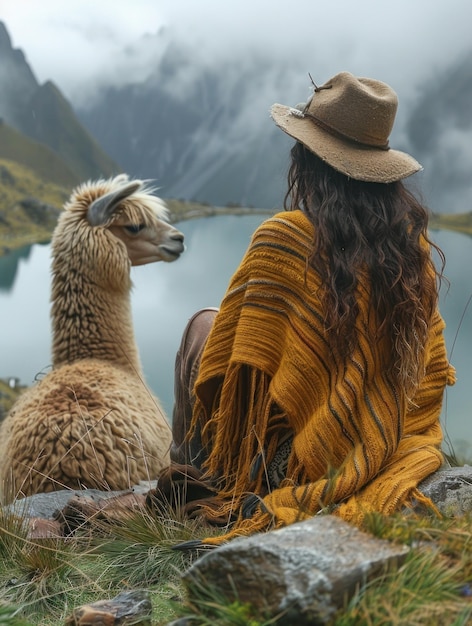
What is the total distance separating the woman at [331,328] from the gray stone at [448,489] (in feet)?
0.16

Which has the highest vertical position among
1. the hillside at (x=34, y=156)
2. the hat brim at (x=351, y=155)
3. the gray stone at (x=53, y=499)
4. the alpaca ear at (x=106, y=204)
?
the hillside at (x=34, y=156)

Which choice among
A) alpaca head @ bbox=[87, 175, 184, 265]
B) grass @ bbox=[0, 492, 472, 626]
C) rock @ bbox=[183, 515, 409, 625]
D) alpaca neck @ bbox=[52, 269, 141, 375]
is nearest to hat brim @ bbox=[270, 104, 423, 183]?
grass @ bbox=[0, 492, 472, 626]

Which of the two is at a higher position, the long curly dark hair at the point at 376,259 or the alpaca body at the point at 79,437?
the long curly dark hair at the point at 376,259

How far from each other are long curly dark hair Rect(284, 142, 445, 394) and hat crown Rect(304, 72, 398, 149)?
0.53 feet

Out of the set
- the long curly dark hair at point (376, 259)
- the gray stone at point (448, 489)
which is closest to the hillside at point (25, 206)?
the long curly dark hair at point (376, 259)

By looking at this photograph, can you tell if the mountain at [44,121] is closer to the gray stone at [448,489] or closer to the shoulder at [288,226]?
the shoulder at [288,226]

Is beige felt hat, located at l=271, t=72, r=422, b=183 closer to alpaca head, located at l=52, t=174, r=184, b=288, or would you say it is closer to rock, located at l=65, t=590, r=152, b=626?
rock, located at l=65, t=590, r=152, b=626

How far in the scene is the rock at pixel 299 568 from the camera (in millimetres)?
1566

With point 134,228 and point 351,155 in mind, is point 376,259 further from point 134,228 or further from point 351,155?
point 134,228

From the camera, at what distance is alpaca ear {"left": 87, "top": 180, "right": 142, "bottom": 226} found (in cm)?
535

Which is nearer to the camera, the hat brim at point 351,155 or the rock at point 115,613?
the rock at point 115,613

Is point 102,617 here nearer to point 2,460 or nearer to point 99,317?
point 2,460

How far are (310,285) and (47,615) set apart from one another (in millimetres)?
1438

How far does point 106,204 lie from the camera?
17.6 ft
